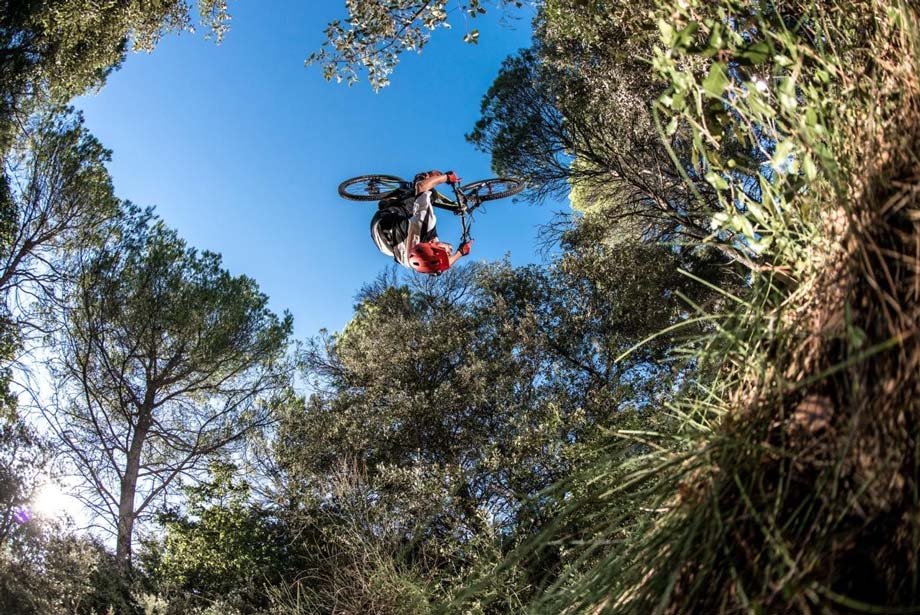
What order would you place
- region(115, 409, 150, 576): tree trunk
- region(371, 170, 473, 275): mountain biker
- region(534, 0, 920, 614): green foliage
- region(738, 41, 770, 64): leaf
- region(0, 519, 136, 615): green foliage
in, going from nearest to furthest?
region(534, 0, 920, 614): green foliage < region(738, 41, 770, 64): leaf < region(371, 170, 473, 275): mountain biker < region(0, 519, 136, 615): green foliage < region(115, 409, 150, 576): tree trunk

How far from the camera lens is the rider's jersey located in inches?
214

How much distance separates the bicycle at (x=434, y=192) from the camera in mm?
5914

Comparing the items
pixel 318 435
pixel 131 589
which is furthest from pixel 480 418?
pixel 131 589

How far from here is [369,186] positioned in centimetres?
657

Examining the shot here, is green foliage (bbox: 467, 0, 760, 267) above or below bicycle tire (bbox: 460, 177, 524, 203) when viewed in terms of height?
above

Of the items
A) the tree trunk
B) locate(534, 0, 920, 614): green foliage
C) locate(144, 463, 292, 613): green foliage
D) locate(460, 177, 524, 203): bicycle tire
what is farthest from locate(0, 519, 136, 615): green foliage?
locate(534, 0, 920, 614): green foliage

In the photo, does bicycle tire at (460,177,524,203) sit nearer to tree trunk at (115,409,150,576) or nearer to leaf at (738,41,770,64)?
leaf at (738,41,770,64)

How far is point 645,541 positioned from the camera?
0.72m

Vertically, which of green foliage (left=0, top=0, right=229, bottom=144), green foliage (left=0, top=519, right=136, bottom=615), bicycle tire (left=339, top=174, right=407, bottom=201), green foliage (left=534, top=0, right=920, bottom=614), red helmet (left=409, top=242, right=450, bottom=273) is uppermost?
green foliage (left=0, top=0, right=229, bottom=144)

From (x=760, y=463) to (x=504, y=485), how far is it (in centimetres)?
809

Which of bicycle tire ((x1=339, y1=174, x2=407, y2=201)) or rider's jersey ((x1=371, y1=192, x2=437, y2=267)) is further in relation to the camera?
bicycle tire ((x1=339, y1=174, x2=407, y2=201))

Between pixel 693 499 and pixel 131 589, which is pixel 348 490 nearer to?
pixel 131 589

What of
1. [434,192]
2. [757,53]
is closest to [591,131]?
[434,192]

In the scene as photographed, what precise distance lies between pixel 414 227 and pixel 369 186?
1.43 m
